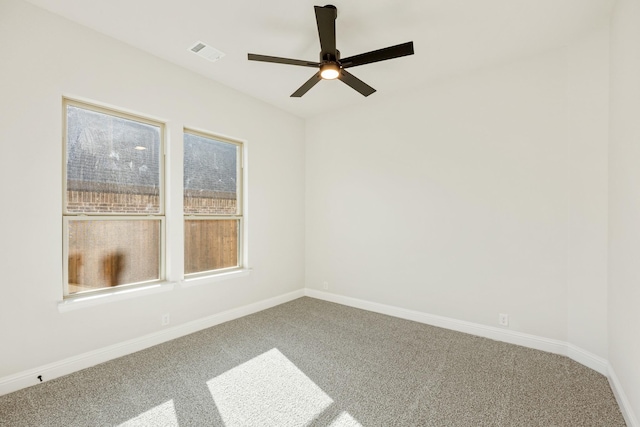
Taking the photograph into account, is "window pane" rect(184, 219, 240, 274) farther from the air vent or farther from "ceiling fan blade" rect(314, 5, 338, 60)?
"ceiling fan blade" rect(314, 5, 338, 60)

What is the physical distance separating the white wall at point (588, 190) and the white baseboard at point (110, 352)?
3.52 metres

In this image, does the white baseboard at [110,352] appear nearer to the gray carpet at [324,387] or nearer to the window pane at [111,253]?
the gray carpet at [324,387]

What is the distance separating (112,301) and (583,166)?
Result: 4.40 metres

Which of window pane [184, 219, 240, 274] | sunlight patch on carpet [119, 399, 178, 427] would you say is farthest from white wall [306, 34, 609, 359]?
sunlight patch on carpet [119, 399, 178, 427]

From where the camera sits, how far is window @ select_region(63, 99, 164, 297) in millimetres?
2531

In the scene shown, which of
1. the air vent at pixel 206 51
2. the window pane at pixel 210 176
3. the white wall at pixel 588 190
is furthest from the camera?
the window pane at pixel 210 176

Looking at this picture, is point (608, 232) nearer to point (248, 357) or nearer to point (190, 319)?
point (248, 357)

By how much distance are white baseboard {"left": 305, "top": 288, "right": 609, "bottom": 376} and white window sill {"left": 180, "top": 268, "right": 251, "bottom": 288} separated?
146cm

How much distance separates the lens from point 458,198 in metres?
3.29

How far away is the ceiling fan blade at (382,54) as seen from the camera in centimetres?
211

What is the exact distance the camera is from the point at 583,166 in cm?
257

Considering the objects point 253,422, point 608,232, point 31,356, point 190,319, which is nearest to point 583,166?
point 608,232

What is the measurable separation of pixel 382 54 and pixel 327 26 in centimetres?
47

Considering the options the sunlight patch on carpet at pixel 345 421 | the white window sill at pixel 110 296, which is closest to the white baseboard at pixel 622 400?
the sunlight patch on carpet at pixel 345 421
